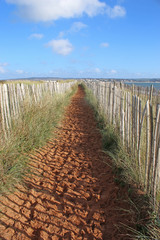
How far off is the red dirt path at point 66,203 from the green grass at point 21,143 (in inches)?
6.9

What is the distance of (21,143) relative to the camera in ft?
12.8

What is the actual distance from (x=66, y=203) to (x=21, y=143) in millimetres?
1699

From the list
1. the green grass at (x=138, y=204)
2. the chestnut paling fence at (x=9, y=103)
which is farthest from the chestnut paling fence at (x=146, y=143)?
the chestnut paling fence at (x=9, y=103)

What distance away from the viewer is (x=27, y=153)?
3.92 metres

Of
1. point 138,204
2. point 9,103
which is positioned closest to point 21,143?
point 9,103

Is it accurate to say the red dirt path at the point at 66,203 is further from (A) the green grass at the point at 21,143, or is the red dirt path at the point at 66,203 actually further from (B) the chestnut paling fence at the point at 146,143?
(B) the chestnut paling fence at the point at 146,143

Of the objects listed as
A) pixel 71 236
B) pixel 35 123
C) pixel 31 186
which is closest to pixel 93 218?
pixel 71 236

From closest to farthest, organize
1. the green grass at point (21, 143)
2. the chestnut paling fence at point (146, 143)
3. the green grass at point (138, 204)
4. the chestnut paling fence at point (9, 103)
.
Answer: the green grass at point (138, 204) → the chestnut paling fence at point (146, 143) → the green grass at point (21, 143) → the chestnut paling fence at point (9, 103)

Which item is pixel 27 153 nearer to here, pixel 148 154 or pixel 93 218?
pixel 93 218

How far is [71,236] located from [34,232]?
1.34ft

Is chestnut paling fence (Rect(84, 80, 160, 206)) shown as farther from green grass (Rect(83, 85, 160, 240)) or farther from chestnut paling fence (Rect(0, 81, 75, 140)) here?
chestnut paling fence (Rect(0, 81, 75, 140))

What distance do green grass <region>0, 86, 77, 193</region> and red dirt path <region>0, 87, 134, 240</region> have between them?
174 millimetres

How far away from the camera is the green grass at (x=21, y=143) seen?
288 cm

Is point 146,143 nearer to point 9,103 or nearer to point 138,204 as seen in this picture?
point 138,204
